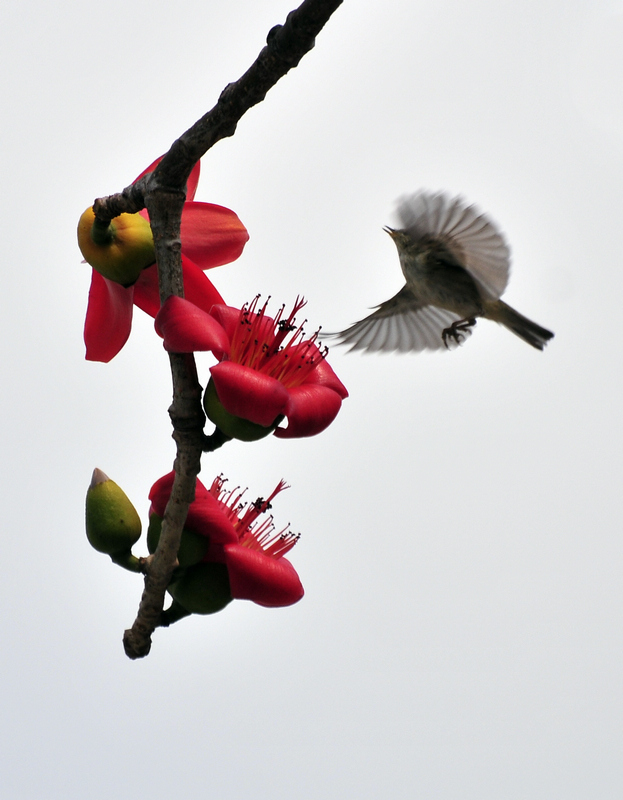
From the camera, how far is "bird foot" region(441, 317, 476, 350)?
4.04 metres

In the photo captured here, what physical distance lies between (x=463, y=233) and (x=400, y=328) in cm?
86

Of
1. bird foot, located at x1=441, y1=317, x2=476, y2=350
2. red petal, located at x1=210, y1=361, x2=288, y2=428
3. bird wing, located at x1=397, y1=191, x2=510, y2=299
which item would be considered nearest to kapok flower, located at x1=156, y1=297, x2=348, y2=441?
red petal, located at x1=210, y1=361, x2=288, y2=428

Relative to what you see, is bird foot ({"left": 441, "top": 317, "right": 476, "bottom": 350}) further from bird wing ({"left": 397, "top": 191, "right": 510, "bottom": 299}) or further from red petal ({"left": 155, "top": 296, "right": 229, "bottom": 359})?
red petal ({"left": 155, "top": 296, "right": 229, "bottom": 359})

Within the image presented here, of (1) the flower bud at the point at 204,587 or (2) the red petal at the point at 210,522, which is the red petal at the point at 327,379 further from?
(1) the flower bud at the point at 204,587

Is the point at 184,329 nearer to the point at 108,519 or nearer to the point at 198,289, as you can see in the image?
the point at 198,289

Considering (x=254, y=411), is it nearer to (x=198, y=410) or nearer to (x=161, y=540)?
(x=198, y=410)

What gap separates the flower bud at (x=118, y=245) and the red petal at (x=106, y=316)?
0.25ft

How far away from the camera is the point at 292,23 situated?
4.46 ft

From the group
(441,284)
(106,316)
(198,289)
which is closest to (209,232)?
(198,289)

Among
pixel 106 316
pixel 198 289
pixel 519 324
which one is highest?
pixel 519 324

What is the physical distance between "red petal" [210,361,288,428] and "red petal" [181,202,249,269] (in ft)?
1.78

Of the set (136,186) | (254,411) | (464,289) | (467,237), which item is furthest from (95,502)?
(464,289)

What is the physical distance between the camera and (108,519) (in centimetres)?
198

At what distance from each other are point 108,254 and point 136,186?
235 mm
